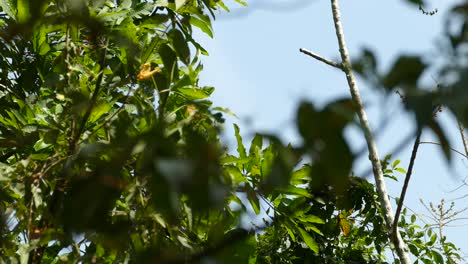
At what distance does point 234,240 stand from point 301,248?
260 cm

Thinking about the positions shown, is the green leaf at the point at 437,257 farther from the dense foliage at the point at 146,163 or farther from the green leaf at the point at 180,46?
the green leaf at the point at 180,46

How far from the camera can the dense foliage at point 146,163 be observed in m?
0.46

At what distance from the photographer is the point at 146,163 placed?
468mm

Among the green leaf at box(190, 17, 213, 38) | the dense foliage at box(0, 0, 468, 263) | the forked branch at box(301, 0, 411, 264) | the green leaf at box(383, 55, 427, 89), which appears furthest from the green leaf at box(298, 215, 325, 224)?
the green leaf at box(383, 55, 427, 89)

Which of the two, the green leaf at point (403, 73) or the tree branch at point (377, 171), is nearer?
the green leaf at point (403, 73)

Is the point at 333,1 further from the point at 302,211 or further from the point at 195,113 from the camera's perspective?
the point at 195,113

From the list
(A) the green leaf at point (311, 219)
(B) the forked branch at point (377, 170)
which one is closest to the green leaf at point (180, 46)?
(B) the forked branch at point (377, 170)

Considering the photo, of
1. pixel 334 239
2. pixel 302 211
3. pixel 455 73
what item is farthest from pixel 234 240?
pixel 334 239

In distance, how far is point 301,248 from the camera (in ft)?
10.1

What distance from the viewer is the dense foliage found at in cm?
46

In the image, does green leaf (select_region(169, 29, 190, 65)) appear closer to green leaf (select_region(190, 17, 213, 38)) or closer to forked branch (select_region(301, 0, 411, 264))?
forked branch (select_region(301, 0, 411, 264))

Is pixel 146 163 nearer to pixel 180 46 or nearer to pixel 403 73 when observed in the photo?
pixel 403 73

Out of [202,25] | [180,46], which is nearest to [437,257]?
[202,25]

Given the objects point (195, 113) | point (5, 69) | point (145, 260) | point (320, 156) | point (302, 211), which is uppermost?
point (320, 156)
